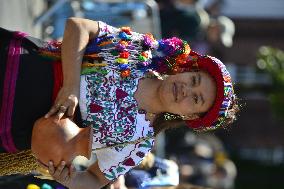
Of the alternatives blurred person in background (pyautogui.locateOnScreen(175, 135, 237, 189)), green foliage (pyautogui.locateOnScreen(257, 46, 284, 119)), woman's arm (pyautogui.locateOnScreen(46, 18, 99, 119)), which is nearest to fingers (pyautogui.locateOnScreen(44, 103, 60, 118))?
woman's arm (pyautogui.locateOnScreen(46, 18, 99, 119))

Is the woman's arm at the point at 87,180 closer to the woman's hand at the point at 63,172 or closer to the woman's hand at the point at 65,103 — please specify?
the woman's hand at the point at 63,172

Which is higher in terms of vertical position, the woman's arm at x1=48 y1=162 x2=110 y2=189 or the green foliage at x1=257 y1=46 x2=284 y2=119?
the green foliage at x1=257 y1=46 x2=284 y2=119

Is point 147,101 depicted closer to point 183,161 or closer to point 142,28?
point 142,28

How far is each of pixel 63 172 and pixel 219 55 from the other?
33.8 ft

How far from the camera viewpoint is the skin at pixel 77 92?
300cm

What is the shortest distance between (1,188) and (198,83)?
170 centimetres

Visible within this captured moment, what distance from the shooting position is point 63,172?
2.98 m

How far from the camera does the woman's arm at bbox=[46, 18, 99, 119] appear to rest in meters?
2.99

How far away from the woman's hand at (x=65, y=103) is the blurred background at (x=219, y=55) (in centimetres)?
107

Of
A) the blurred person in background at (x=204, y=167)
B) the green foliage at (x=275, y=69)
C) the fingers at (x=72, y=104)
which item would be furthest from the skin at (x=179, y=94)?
the green foliage at (x=275, y=69)

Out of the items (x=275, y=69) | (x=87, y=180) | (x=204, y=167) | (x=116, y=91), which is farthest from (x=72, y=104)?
(x=275, y=69)

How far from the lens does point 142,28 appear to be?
24.3 ft

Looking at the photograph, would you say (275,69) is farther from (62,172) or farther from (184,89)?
(62,172)

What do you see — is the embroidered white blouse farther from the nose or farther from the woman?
the nose
